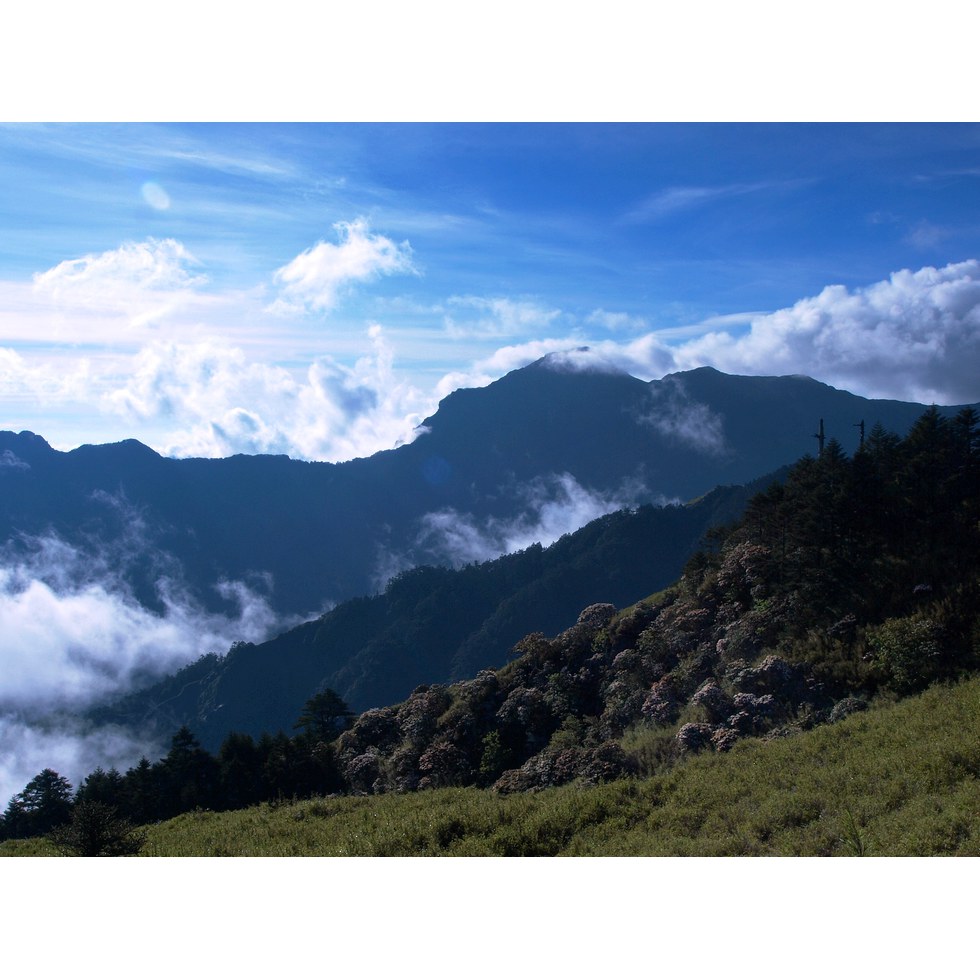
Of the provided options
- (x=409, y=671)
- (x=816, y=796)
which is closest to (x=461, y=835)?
(x=816, y=796)

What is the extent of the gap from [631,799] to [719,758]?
3.23 m

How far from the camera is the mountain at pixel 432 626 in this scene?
147m

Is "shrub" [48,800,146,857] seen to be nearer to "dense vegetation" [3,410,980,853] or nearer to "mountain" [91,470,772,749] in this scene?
"dense vegetation" [3,410,980,853]

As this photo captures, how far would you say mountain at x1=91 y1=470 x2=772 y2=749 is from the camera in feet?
481

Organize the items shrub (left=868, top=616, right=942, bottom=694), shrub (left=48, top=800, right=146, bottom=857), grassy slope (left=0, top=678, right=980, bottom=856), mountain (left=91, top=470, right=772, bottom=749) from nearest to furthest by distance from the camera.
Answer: grassy slope (left=0, top=678, right=980, bottom=856) → shrub (left=48, top=800, right=146, bottom=857) → shrub (left=868, top=616, right=942, bottom=694) → mountain (left=91, top=470, right=772, bottom=749)

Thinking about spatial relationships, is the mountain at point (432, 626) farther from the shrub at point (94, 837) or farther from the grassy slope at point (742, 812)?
the shrub at point (94, 837)

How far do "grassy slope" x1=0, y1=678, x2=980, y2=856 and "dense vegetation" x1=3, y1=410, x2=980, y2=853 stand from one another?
0.06 metres

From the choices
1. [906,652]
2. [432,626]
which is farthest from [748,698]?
[432,626]

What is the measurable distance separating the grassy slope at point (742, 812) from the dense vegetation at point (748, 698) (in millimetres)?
64

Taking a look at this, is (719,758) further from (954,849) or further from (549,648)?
(549,648)

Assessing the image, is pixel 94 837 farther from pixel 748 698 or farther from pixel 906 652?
pixel 906 652

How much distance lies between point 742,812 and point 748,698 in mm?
7544

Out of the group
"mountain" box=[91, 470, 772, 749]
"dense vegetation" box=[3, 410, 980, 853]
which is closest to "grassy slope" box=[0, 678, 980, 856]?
"dense vegetation" box=[3, 410, 980, 853]

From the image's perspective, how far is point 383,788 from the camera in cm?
2419
